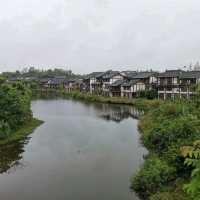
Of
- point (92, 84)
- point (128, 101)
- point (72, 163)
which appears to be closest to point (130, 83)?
point (128, 101)

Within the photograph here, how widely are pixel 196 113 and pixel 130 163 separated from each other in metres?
8.59

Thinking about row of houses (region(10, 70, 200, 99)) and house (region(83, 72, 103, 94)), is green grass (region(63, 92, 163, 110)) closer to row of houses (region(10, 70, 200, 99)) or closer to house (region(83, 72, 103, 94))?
row of houses (region(10, 70, 200, 99))

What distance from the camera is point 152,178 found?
1320 cm

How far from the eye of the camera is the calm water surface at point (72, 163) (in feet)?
45.9

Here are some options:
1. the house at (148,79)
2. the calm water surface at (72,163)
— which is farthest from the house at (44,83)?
the calm water surface at (72,163)

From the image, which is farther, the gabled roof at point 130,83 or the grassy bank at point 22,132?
the gabled roof at point 130,83

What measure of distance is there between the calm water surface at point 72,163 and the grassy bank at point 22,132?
2.54ft

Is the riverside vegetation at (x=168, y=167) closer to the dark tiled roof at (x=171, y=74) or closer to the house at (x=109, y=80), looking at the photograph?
the dark tiled roof at (x=171, y=74)

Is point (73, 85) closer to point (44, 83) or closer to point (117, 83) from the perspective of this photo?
point (44, 83)

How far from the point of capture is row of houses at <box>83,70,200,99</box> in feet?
159

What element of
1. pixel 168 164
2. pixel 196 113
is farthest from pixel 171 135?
pixel 196 113

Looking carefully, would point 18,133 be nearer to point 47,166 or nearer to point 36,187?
point 47,166

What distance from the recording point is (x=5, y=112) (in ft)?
81.8

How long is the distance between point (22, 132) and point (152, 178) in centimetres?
1675
